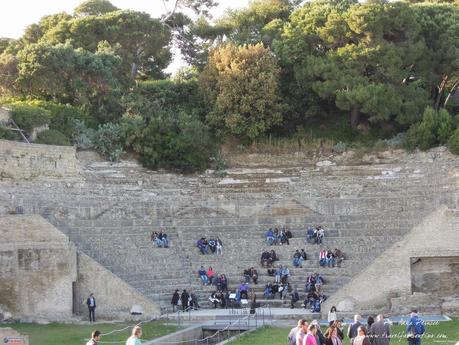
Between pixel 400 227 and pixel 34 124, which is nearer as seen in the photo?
pixel 400 227

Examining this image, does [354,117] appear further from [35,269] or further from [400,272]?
[35,269]

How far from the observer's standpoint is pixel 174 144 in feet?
127

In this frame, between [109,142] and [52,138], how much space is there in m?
2.44

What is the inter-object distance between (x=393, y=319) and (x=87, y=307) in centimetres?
974

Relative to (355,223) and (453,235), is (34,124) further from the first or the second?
(453,235)

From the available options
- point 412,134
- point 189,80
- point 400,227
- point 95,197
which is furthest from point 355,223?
point 189,80

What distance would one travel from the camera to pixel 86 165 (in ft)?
122

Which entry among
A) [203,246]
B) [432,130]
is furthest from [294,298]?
[432,130]

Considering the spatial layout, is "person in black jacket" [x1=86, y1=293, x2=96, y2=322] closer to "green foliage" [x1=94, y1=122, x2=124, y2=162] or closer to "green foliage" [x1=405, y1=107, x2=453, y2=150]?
"green foliage" [x1=94, y1=122, x2=124, y2=162]

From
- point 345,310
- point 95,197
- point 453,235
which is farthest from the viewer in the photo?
point 95,197

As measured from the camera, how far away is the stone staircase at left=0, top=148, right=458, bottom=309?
3133 centimetres

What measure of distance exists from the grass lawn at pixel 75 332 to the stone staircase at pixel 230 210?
3.05 meters

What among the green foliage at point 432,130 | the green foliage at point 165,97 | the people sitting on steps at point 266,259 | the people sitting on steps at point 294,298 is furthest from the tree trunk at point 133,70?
the people sitting on steps at point 294,298

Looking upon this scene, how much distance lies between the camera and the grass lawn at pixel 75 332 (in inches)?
924
